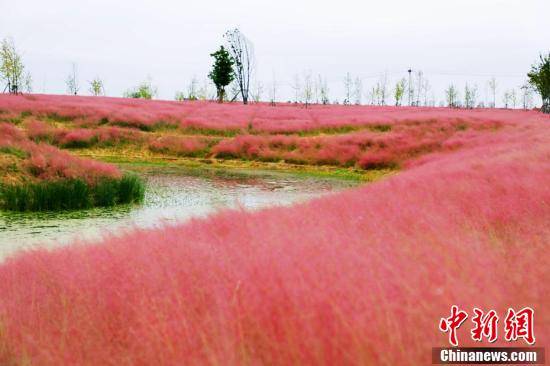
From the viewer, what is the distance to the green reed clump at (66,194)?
42.3ft

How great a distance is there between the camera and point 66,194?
13391 millimetres

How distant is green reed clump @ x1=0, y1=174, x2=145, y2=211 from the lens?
12.9 meters

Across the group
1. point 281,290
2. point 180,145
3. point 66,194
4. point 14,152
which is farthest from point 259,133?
point 281,290

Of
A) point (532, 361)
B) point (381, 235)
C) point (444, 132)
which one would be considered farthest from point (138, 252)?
point (444, 132)

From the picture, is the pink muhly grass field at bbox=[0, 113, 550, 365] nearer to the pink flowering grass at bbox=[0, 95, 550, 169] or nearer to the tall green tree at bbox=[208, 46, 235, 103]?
the pink flowering grass at bbox=[0, 95, 550, 169]

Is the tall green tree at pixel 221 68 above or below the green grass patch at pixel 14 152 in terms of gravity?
above

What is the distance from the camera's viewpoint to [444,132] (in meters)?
29.4

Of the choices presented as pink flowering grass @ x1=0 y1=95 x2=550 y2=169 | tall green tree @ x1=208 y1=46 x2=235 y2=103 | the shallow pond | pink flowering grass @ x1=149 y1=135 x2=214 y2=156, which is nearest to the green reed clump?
the shallow pond

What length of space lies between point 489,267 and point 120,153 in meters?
28.2
